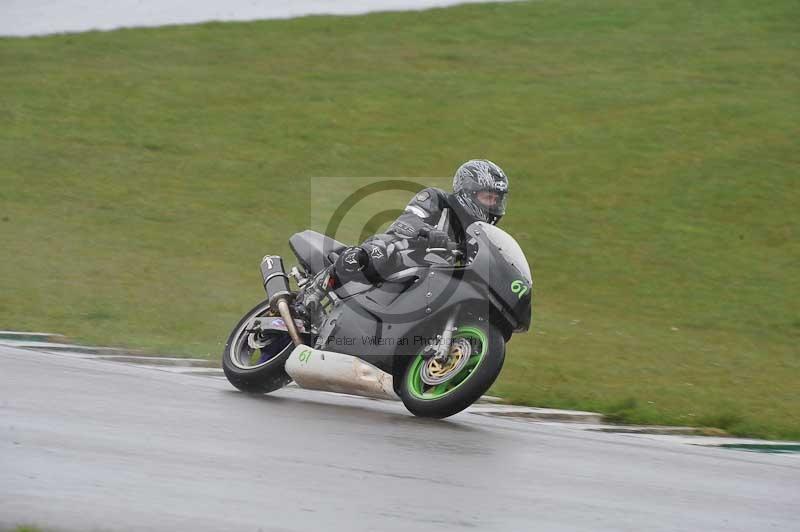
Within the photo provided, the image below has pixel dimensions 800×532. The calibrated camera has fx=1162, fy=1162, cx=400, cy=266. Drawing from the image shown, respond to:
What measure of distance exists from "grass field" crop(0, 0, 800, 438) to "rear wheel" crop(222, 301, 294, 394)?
228 cm

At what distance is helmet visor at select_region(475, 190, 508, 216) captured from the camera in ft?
26.3

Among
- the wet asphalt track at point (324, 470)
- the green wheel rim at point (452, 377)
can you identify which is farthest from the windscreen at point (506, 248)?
the wet asphalt track at point (324, 470)

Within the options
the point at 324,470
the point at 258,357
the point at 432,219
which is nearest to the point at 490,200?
the point at 432,219

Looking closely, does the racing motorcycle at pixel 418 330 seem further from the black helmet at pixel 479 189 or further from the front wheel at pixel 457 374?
the black helmet at pixel 479 189

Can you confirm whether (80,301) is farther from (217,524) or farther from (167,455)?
(217,524)

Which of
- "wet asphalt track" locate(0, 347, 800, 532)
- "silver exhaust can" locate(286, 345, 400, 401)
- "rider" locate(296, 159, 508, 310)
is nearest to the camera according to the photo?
"wet asphalt track" locate(0, 347, 800, 532)

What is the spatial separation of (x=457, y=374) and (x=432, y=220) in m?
1.27

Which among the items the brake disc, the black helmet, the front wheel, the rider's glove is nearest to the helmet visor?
the black helmet

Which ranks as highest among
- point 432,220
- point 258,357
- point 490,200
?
point 490,200

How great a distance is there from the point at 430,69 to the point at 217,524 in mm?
20336

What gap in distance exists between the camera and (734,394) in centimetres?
1062

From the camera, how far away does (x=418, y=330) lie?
7.47 meters

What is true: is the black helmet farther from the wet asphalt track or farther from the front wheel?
the wet asphalt track

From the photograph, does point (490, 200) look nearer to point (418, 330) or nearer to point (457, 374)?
point (418, 330)
